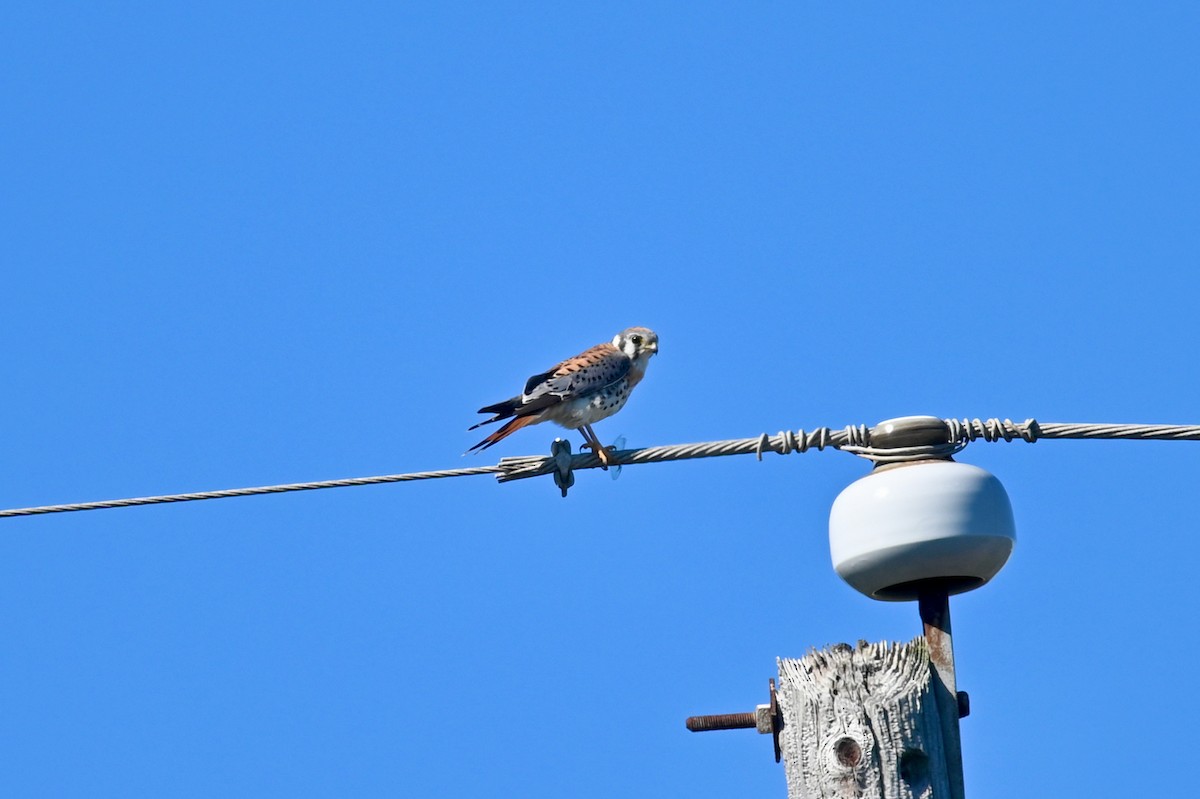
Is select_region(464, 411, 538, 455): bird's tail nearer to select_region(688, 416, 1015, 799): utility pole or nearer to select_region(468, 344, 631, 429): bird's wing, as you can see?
select_region(468, 344, 631, 429): bird's wing

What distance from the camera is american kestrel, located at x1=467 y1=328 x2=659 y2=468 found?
25.4 ft

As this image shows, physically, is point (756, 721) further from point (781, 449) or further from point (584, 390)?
point (584, 390)

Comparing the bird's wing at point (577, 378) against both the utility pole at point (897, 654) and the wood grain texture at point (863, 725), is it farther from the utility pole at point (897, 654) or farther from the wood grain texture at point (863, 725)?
the wood grain texture at point (863, 725)

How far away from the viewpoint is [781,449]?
17.8ft

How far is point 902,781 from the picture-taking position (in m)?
4.02

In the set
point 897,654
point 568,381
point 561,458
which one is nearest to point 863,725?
point 897,654

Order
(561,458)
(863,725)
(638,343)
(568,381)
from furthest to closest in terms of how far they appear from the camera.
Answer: (638,343), (568,381), (561,458), (863,725)

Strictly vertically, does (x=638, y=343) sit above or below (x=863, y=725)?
above

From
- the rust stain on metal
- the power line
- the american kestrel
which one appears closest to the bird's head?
the american kestrel

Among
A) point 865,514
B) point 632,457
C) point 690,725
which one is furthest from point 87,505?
point 865,514

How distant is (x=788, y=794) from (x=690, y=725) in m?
0.44

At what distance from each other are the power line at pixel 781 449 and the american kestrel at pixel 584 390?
3.98ft

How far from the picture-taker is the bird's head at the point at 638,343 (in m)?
9.15

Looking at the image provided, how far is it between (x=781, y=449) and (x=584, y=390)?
2.90 metres
